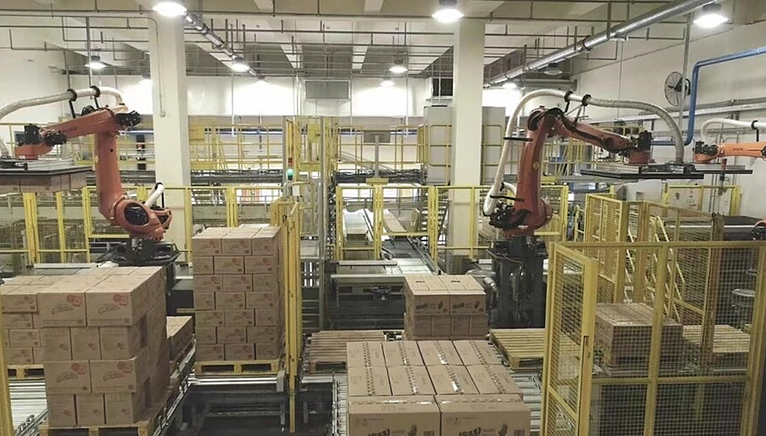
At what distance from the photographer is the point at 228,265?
6238 mm

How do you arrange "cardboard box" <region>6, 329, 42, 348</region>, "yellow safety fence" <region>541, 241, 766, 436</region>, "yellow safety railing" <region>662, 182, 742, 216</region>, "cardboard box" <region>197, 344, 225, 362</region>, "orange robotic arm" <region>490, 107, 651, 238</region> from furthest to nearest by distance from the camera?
"yellow safety railing" <region>662, 182, 742, 216</region>, "orange robotic arm" <region>490, 107, 651, 238</region>, "cardboard box" <region>197, 344, 225, 362</region>, "cardboard box" <region>6, 329, 42, 348</region>, "yellow safety fence" <region>541, 241, 766, 436</region>

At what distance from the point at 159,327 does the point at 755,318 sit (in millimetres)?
5567

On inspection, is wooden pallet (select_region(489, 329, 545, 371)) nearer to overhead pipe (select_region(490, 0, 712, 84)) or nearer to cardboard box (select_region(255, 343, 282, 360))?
cardboard box (select_region(255, 343, 282, 360))

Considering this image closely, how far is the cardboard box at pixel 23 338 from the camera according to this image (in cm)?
590

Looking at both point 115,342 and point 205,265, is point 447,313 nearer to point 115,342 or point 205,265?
point 205,265

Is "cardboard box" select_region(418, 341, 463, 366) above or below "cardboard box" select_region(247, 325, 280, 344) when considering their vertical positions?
above

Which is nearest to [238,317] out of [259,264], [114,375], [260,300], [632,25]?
[260,300]

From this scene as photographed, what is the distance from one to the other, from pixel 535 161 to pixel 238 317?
13.9 ft

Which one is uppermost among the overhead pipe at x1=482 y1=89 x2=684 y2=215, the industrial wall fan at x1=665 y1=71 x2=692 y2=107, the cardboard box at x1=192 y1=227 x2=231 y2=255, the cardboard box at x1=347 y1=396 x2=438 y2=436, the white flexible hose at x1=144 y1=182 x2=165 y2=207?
the industrial wall fan at x1=665 y1=71 x2=692 y2=107

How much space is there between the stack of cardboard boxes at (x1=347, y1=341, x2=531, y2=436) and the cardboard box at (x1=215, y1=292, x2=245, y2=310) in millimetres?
2163

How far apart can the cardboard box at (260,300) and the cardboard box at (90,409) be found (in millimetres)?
1821

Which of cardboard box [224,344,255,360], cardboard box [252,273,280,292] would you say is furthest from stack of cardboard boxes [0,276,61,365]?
cardboard box [252,273,280,292]

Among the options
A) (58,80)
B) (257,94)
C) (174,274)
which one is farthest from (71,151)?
(174,274)

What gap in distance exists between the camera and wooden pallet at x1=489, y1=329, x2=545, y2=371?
6359mm
